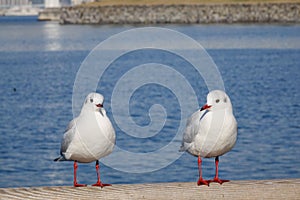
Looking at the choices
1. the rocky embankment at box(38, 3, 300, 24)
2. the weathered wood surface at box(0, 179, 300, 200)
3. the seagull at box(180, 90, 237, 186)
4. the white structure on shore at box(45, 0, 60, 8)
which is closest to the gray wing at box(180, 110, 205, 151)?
the seagull at box(180, 90, 237, 186)

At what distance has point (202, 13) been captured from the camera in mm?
107250

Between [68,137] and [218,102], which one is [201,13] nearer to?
[68,137]

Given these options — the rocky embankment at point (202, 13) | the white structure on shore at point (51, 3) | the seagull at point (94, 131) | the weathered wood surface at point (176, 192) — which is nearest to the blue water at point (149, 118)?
the seagull at point (94, 131)

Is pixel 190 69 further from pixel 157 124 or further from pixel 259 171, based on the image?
pixel 259 171

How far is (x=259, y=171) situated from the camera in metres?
15.3

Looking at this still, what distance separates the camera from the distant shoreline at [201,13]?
10294 centimetres

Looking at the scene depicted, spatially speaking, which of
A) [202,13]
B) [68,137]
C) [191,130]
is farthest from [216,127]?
[202,13]

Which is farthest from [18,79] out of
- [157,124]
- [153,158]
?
[153,158]

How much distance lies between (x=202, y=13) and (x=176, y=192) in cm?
10275

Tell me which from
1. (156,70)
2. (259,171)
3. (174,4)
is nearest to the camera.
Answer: (259,171)

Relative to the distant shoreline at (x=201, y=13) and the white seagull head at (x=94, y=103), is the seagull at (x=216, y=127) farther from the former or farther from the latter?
the distant shoreline at (x=201, y=13)

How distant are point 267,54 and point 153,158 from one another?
37.1 m

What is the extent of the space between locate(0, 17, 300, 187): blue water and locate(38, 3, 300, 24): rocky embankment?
51.3m

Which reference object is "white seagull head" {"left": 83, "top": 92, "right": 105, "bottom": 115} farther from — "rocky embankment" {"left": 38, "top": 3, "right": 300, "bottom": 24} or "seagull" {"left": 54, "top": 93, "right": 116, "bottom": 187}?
"rocky embankment" {"left": 38, "top": 3, "right": 300, "bottom": 24}
